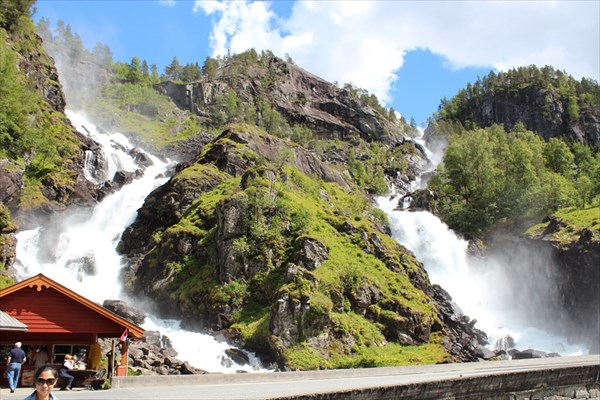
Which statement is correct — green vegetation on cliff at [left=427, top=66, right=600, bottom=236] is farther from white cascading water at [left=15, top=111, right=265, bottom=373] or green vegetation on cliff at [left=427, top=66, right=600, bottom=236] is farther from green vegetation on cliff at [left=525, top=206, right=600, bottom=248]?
white cascading water at [left=15, top=111, right=265, bottom=373]

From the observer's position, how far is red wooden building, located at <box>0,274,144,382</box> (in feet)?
62.8

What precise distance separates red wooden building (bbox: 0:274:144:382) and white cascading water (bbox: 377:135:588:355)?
35.2 m

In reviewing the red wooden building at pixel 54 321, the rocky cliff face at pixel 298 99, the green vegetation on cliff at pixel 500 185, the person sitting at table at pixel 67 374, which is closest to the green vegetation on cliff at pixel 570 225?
the green vegetation on cliff at pixel 500 185

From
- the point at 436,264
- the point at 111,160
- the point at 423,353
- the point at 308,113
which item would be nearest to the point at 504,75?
the point at 308,113

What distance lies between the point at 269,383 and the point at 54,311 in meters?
8.85

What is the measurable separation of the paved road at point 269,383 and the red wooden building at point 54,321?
258 cm

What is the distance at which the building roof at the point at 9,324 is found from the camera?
56.9ft

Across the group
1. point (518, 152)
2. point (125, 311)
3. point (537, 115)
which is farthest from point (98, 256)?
point (537, 115)

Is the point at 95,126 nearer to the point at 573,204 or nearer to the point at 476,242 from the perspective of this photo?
the point at 476,242

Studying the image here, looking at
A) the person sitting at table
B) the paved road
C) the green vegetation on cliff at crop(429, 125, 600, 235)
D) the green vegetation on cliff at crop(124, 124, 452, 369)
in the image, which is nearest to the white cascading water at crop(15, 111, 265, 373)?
the green vegetation on cliff at crop(124, 124, 452, 369)

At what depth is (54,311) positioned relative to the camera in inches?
777

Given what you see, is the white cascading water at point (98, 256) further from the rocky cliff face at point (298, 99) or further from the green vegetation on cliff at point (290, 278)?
the rocky cliff face at point (298, 99)

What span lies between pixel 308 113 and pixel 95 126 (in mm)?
44367

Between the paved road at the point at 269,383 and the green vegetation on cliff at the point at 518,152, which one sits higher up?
the green vegetation on cliff at the point at 518,152
